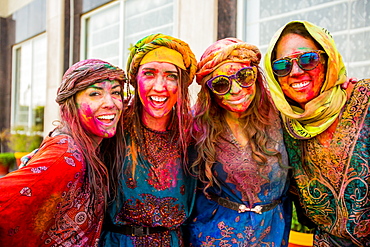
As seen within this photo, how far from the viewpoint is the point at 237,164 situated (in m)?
2.15

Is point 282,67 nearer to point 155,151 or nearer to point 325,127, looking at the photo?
point 325,127

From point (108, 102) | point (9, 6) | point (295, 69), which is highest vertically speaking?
point (9, 6)

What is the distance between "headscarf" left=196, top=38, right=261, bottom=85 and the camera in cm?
217

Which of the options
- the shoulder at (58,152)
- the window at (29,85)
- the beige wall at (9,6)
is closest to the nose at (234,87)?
the shoulder at (58,152)

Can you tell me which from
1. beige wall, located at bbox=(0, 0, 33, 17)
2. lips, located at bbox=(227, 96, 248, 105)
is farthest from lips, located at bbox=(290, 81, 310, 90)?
beige wall, located at bbox=(0, 0, 33, 17)

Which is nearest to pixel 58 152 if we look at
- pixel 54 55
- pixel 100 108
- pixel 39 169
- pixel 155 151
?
pixel 39 169

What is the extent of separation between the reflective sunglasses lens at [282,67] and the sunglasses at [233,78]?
6.0 inches

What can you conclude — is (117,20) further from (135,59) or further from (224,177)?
(224,177)

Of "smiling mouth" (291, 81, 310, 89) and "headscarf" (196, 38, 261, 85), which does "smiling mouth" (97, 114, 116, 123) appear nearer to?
"headscarf" (196, 38, 261, 85)

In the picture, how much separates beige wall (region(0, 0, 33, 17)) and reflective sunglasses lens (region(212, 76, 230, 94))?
9284 mm

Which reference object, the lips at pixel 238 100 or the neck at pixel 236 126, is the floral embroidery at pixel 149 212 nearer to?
the neck at pixel 236 126

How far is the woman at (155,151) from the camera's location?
206cm

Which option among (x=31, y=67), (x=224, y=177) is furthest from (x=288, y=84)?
(x=31, y=67)

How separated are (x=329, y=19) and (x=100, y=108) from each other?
8.62 ft
